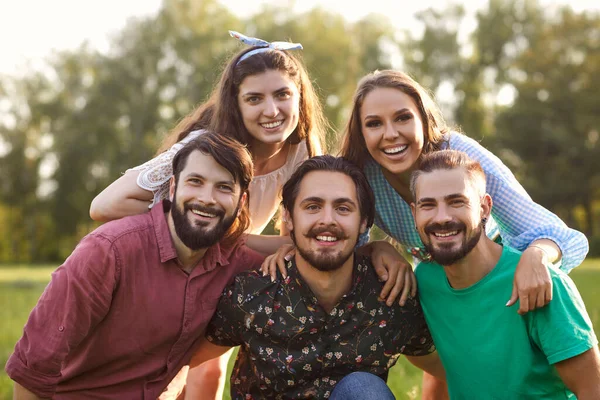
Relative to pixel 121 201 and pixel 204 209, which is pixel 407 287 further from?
pixel 121 201

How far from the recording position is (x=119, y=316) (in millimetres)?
3852

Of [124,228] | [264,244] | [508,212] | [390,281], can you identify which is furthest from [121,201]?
[508,212]

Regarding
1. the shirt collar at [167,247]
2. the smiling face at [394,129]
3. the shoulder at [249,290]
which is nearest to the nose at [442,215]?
the smiling face at [394,129]

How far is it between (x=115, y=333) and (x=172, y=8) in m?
32.4

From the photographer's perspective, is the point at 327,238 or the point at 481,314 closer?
the point at 481,314

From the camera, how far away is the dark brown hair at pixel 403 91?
4.59 m

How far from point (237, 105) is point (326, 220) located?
150cm

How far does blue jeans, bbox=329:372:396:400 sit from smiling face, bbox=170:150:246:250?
107 cm

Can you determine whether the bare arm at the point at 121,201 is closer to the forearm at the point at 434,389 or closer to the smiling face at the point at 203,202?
the smiling face at the point at 203,202

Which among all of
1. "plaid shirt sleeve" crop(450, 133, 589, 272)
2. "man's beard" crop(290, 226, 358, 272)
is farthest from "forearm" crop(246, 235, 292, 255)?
"plaid shirt sleeve" crop(450, 133, 589, 272)

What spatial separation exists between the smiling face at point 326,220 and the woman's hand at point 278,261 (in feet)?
0.40

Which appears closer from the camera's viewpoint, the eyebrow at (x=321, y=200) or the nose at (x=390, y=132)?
the eyebrow at (x=321, y=200)

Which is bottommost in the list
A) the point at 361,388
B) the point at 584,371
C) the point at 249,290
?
the point at 361,388

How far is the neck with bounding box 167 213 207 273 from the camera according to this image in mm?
4004
